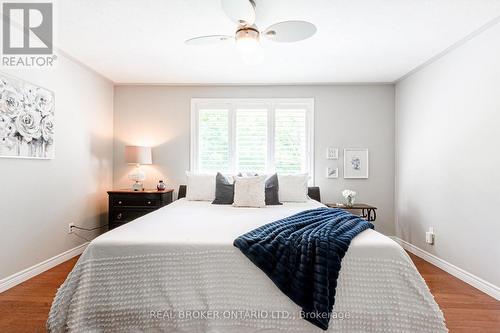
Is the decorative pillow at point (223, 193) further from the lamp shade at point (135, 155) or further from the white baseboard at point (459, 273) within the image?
the white baseboard at point (459, 273)

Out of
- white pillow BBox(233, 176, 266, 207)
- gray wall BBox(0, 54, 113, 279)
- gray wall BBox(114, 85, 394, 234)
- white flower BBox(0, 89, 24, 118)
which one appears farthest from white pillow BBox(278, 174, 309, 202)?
white flower BBox(0, 89, 24, 118)

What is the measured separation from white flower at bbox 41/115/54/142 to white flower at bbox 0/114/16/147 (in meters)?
0.33

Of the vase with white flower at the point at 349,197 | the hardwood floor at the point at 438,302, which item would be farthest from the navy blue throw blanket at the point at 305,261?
the vase with white flower at the point at 349,197

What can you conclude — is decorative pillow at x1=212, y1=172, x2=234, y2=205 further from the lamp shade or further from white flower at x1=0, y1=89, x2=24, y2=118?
white flower at x1=0, y1=89, x2=24, y2=118

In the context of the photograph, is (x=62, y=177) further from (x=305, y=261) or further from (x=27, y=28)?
(x=305, y=261)

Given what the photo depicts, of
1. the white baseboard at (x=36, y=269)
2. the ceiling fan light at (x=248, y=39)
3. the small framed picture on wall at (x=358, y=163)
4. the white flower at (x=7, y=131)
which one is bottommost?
the white baseboard at (x=36, y=269)

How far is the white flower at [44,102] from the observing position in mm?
2725

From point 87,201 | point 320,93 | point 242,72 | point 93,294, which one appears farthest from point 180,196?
point 320,93

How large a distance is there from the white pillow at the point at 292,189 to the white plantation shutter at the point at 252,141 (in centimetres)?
66

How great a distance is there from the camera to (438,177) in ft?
9.86

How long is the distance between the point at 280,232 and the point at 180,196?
2453 mm

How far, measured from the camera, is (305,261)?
146 cm

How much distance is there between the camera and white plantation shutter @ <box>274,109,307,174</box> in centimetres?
397

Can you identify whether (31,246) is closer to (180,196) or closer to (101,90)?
(180,196)
